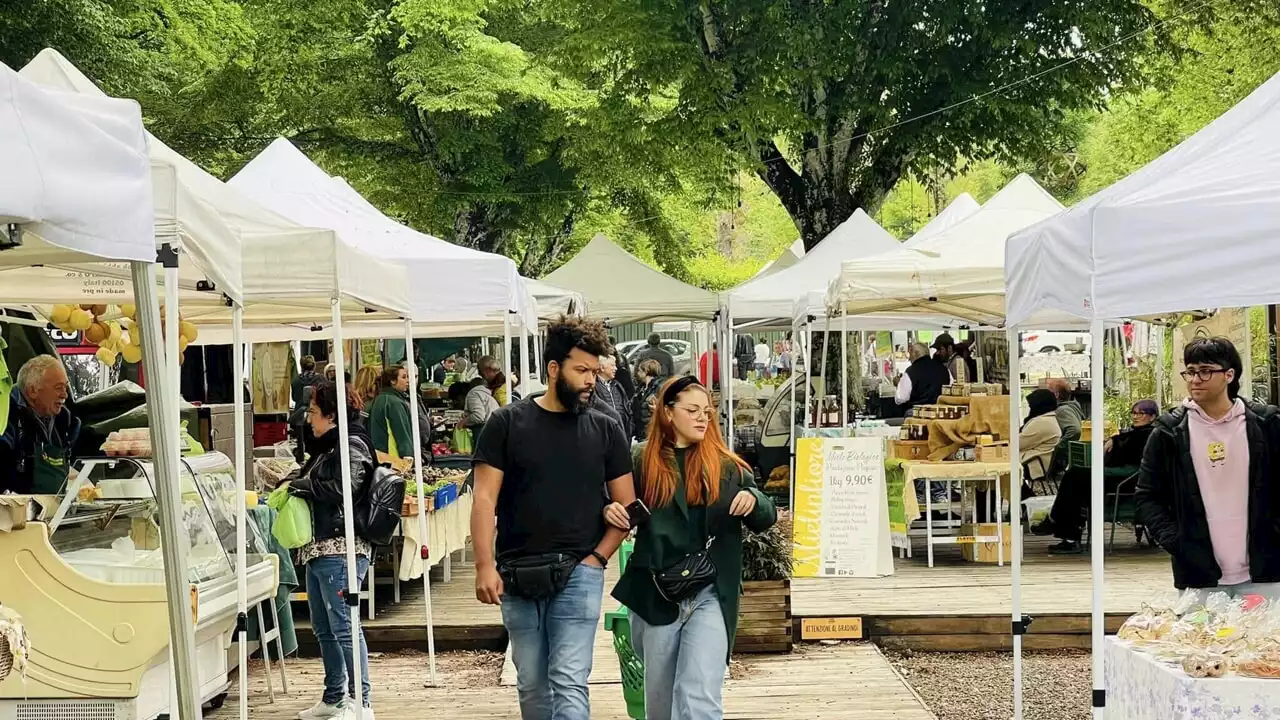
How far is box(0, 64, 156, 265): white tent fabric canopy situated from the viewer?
3.04 meters

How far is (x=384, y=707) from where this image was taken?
8625 millimetres

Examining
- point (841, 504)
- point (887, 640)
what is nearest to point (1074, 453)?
point (841, 504)

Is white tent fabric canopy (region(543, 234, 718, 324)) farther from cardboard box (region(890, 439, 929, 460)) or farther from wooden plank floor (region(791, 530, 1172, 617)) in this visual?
wooden plank floor (region(791, 530, 1172, 617))

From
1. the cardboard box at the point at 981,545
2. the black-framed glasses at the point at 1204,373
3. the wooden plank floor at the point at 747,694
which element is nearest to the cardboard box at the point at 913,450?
the cardboard box at the point at 981,545

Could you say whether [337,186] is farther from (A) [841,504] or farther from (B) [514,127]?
(B) [514,127]

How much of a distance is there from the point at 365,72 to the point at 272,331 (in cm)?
1291

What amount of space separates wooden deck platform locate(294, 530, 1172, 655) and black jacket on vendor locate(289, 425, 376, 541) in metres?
2.84

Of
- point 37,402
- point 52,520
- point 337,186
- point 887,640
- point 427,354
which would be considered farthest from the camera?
point 427,354

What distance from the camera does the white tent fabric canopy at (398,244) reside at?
10227mm

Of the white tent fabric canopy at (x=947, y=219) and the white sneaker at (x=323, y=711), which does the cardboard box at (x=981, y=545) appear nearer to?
the white tent fabric canopy at (x=947, y=219)

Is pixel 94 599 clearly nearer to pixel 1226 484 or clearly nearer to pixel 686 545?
pixel 686 545

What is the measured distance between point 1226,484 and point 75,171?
4588 mm

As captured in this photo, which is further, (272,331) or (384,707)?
(272,331)

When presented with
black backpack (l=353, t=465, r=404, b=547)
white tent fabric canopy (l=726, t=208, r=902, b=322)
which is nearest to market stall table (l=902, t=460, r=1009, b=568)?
white tent fabric canopy (l=726, t=208, r=902, b=322)
